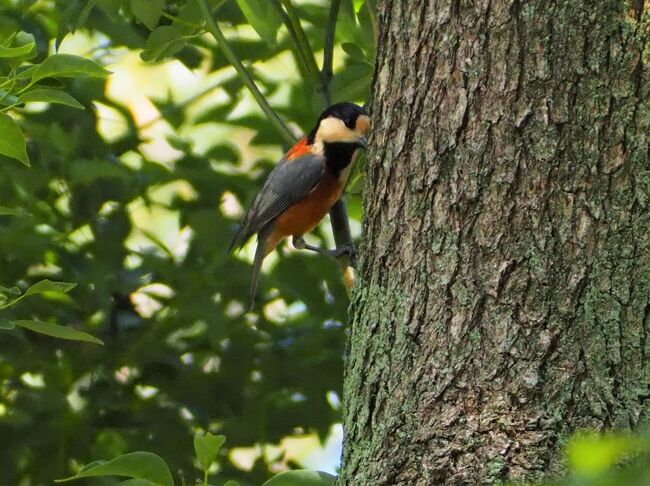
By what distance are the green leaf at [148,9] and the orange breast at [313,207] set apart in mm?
1364

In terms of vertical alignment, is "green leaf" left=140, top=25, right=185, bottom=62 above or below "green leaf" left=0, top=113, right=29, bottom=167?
above

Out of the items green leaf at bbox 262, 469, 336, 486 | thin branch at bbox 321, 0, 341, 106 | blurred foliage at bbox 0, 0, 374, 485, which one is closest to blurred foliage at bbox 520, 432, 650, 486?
green leaf at bbox 262, 469, 336, 486

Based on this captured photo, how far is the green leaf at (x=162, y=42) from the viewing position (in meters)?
2.76

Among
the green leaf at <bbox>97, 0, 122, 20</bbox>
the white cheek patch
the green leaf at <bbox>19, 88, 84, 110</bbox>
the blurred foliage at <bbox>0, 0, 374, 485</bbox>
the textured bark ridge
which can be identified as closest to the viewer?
the textured bark ridge

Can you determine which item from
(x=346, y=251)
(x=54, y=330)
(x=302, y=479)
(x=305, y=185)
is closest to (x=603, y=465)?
(x=302, y=479)

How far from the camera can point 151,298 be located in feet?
11.1

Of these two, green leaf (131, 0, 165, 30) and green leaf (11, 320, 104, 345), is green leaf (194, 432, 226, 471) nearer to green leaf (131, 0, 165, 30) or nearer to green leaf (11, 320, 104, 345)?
green leaf (11, 320, 104, 345)

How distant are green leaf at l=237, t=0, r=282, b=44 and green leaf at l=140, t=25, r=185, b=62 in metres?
0.23

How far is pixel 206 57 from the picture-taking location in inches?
137

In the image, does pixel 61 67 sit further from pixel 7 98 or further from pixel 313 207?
pixel 313 207

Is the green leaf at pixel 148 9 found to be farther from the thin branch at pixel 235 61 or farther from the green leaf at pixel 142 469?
the green leaf at pixel 142 469

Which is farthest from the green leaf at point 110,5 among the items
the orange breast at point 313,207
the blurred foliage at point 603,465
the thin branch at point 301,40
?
the blurred foliage at point 603,465

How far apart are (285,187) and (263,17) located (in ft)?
4.76

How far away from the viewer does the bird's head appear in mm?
3368
